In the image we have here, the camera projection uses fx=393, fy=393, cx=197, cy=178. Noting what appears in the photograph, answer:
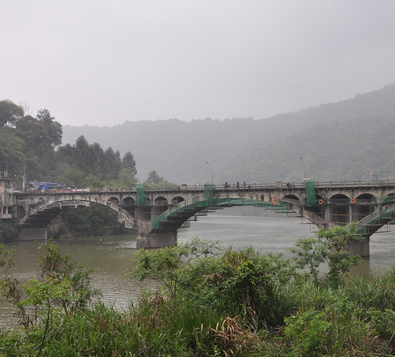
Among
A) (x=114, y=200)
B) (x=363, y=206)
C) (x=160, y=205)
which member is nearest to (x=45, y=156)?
(x=114, y=200)

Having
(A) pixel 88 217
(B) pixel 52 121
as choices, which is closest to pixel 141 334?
(A) pixel 88 217

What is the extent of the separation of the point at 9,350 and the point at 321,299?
31.9 ft

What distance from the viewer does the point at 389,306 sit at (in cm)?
1379

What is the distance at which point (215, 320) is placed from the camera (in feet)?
35.0

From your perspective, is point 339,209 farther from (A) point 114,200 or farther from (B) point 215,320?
(B) point 215,320

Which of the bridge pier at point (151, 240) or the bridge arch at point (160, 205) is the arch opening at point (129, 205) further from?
the bridge pier at point (151, 240)

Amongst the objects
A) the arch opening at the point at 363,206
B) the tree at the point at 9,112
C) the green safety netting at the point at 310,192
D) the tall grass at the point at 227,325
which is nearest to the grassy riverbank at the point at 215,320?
the tall grass at the point at 227,325

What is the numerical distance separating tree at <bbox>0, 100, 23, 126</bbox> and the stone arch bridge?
124ft

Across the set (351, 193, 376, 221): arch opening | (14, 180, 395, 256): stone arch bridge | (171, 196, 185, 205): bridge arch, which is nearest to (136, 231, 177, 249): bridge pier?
(14, 180, 395, 256): stone arch bridge

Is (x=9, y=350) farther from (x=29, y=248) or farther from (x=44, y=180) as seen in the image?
(x=44, y=180)

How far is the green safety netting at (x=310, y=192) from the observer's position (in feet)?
146

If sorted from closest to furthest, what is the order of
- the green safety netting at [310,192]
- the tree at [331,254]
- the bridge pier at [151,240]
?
the tree at [331,254]
the green safety netting at [310,192]
the bridge pier at [151,240]

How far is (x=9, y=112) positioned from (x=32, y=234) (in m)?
43.0

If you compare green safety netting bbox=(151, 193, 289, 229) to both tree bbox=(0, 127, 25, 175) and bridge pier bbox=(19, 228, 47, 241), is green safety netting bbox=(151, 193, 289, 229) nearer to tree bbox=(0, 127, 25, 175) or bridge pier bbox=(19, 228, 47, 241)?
bridge pier bbox=(19, 228, 47, 241)
